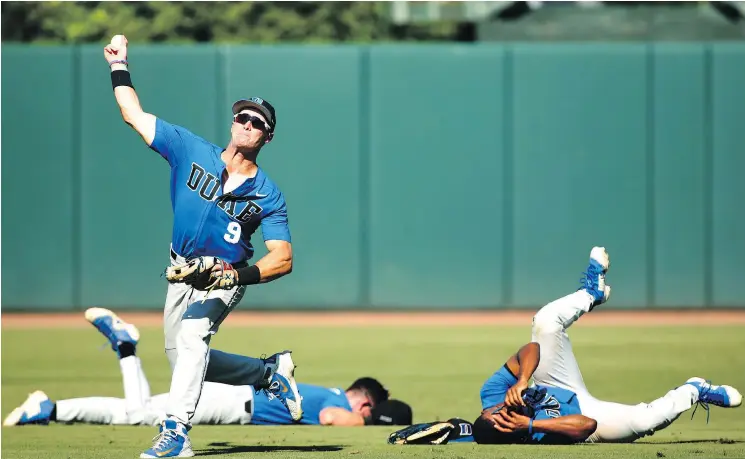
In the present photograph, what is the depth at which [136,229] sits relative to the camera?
14.8 m

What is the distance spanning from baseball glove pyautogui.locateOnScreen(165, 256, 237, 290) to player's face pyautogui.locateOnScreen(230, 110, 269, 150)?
0.72 meters

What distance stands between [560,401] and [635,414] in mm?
417

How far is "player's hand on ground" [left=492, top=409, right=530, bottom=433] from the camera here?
7.19 metres

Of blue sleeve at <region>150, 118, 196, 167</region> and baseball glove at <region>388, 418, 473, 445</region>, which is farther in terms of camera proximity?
baseball glove at <region>388, 418, 473, 445</region>

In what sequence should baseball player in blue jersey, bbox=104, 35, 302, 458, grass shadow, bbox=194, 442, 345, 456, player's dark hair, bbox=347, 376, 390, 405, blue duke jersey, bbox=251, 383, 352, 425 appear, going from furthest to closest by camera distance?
player's dark hair, bbox=347, 376, 390, 405 < blue duke jersey, bbox=251, 383, 352, 425 < grass shadow, bbox=194, 442, 345, 456 < baseball player in blue jersey, bbox=104, 35, 302, 458

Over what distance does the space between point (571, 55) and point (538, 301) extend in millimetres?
2771

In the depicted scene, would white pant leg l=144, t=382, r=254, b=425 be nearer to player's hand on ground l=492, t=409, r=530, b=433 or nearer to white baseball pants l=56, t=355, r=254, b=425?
white baseball pants l=56, t=355, r=254, b=425

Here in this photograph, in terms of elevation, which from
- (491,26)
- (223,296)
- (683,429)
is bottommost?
(683,429)

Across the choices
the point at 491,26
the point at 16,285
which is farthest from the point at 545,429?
the point at 491,26

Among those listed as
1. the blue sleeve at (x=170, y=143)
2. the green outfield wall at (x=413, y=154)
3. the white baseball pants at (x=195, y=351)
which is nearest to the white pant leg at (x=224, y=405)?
the white baseball pants at (x=195, y=351)

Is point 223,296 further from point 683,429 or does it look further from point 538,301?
point 538,301

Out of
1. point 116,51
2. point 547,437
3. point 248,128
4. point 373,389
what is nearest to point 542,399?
point 547,437

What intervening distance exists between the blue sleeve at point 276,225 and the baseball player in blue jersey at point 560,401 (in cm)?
149

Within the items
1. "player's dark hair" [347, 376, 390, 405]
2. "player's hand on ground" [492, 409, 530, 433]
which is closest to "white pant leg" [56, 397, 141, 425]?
"player's dark hair" [347, 376, 390, 405]
